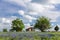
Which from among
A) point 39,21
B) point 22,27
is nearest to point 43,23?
point 39,21

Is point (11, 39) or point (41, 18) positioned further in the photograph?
point (41, 18)

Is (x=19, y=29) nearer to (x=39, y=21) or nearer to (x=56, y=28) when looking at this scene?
(x=39, y=21)

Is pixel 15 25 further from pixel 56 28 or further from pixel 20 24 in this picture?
pixel 56 28

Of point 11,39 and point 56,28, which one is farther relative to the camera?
point 56,28

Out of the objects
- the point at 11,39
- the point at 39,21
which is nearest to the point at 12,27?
the point at 39,21

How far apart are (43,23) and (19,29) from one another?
1305cm

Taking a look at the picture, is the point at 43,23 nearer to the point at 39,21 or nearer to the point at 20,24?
the point at 39,21

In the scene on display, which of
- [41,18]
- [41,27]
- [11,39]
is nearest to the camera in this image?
[11,39]

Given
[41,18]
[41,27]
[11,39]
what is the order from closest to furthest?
[11,39] < [41,27] < [41,18]

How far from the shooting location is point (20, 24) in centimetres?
10744

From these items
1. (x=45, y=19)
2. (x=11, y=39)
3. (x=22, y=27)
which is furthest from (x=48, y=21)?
(x=11, y=39)

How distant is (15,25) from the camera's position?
107812mm

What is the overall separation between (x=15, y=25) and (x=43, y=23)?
47.9 ft

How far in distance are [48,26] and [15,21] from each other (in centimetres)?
1793
